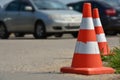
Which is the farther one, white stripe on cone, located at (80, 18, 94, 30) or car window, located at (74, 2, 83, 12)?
car window, located at (74, 2, 83, 12)

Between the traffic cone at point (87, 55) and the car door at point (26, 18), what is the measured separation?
12.3 meters

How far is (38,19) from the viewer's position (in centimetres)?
2141

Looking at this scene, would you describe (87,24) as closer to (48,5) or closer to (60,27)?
(60,27)

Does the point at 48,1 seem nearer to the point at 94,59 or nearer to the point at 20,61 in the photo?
the point at 20,61

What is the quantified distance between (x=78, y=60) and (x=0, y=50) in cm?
615

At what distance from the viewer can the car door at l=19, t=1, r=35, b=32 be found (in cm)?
2188

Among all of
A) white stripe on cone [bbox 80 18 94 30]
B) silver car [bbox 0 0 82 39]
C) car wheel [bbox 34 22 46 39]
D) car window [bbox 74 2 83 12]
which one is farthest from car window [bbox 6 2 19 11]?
white stripe on cone [bbox 80 18 94 30]

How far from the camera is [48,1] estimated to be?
23.0 metres

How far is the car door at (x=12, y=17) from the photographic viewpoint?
2273 cm

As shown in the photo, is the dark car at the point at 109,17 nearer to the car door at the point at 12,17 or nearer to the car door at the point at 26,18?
the car door at the point at 26,18

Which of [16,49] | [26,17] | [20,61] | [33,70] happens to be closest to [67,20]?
[26,17]

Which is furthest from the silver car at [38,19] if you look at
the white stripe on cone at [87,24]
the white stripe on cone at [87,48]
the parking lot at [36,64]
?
→ the white stripe on cone at [87,48]

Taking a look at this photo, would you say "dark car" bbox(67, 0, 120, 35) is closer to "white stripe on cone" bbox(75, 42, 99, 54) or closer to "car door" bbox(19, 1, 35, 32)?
"car door" bbox(19, 1, 35, 32)

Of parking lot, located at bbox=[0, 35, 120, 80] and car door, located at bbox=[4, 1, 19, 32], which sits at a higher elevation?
parking lot, located at bbox=[0, 35, 120, 80]
